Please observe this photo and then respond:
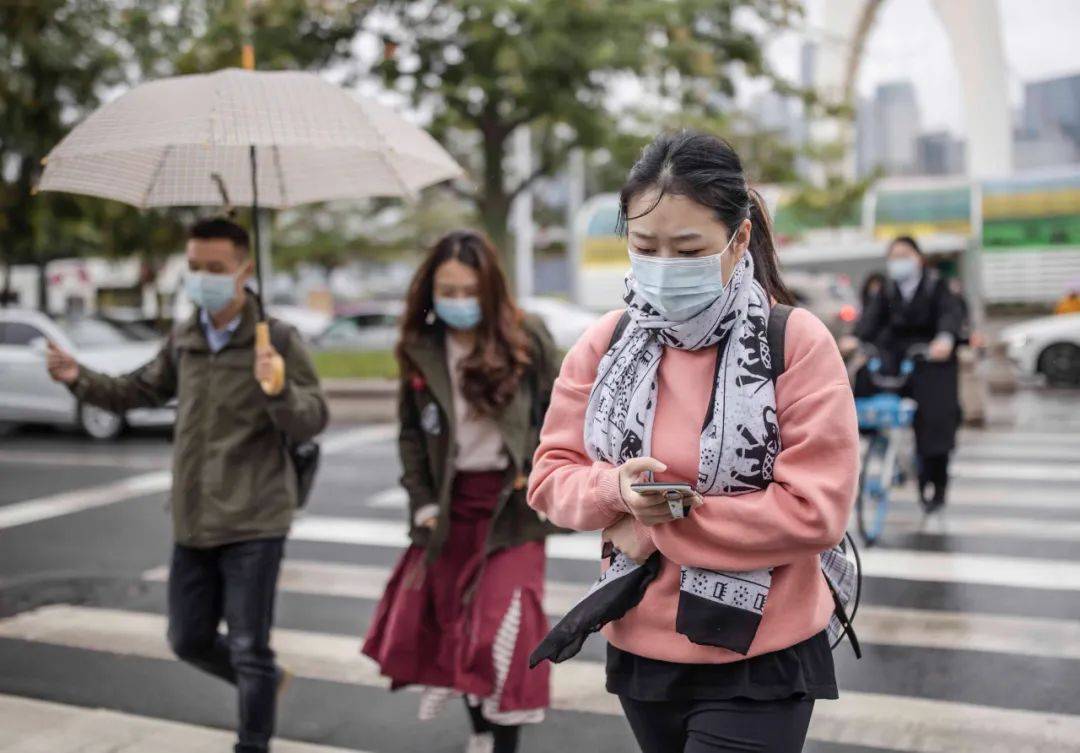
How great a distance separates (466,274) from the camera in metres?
3.78

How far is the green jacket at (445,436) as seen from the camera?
3676mm

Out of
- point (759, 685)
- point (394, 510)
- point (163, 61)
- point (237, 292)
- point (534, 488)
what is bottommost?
point (394, 510)

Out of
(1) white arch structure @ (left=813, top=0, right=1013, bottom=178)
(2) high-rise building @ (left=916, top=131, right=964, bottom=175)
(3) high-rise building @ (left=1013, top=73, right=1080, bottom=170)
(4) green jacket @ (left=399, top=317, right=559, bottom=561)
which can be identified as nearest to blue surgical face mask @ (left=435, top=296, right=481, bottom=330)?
(4) green jacket @ (left=399, top=317, right=559, bottom=561)

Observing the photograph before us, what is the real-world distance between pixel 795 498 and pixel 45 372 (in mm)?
13364

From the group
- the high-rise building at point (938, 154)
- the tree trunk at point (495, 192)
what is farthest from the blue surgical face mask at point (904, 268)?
the high-rise building at point (938, 154)

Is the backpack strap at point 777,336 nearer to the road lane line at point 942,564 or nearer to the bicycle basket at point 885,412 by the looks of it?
the road lane line at point 942,564

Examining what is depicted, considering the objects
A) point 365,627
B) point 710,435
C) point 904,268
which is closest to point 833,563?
point 710,435

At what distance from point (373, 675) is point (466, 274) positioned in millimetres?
2022

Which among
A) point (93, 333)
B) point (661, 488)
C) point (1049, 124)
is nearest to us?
point (661, 488)

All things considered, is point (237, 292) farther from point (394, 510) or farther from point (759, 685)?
point (394, 510)

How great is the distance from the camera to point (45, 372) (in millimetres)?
13836

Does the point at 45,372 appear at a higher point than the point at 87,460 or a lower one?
higher

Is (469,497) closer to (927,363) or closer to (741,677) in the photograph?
(741,677)

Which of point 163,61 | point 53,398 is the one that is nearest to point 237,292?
point 53,398
